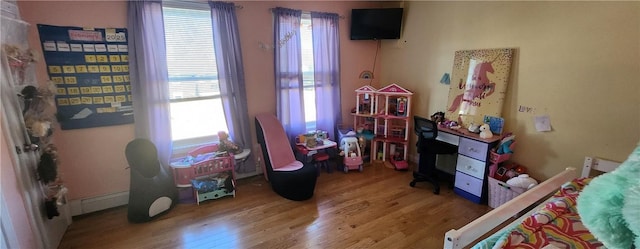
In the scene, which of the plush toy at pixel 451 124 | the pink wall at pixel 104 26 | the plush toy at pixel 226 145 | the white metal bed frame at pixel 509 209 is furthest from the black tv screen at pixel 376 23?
the white metal bed frame at pixel 509 209

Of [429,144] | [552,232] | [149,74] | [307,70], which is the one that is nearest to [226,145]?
[149,74]

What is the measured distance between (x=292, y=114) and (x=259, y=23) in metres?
1.14

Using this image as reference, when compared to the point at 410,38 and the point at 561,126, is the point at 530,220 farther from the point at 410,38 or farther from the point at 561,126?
the point at 410,38

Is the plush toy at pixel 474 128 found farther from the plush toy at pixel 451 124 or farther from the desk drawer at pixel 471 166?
the desk drawer at pixel 471 166

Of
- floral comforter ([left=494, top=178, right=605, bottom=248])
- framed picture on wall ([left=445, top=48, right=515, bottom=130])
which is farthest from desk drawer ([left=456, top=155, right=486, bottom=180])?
floral comforter ([left=494, top=178, right=605, bottom=248])

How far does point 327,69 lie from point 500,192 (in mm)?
2357

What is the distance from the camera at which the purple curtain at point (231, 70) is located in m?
2.79

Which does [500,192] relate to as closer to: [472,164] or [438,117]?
[472,164]

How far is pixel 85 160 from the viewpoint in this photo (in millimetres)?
2482

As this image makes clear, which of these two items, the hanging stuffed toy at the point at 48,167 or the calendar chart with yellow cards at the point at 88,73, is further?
the calendar chart with yellow cards at the point at 88,73

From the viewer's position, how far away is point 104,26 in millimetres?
2338

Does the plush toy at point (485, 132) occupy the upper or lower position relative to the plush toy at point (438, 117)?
lower

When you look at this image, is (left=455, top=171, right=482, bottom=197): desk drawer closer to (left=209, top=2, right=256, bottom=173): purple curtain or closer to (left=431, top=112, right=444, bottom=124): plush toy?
(left=431, top=112, right=444, bottom=124): plush toy

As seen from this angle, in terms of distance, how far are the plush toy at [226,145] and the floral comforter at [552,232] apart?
250 cm
